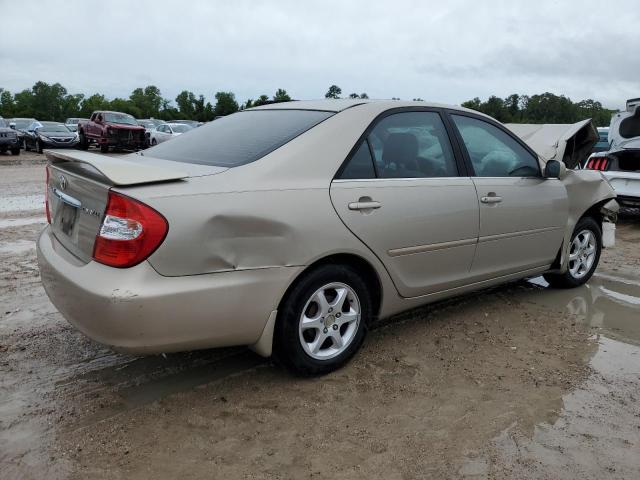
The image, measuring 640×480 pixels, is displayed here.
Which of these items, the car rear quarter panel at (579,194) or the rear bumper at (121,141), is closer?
the car rear quarter panel at (579,194)

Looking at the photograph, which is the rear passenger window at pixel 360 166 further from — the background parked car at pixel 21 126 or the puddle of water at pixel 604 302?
the background parked car at pixel 21 126

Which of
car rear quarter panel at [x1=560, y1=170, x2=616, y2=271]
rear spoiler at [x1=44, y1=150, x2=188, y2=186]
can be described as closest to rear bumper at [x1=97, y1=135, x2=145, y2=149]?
car rear quarter panel at [x1=560, y1=170, x2=616, y2=271]

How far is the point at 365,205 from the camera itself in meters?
3.28

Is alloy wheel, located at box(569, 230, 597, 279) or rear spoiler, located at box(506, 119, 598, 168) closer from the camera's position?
alloy wheel, located at box(569, 230, 597, 279)

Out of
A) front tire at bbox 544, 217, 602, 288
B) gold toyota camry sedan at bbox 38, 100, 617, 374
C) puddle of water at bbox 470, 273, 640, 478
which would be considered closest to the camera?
puddle of water at bbox 470, 273, 640, 478

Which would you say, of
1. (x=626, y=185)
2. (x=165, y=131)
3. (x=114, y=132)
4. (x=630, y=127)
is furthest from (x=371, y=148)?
(x=165, y=131)

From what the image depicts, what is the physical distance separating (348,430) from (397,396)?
45 centimetres

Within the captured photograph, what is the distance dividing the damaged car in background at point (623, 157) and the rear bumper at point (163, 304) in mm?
7248

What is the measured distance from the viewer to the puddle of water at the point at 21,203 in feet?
30.4

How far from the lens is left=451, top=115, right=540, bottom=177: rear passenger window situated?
4.09 metres

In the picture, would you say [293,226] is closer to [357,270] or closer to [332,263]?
[332,263]

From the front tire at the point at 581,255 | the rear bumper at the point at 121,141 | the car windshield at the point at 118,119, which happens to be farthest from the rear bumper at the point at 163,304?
the car windshield at the point at 118,119

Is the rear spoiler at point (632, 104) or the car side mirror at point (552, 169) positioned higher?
the rear spoiler at point (632, 104)

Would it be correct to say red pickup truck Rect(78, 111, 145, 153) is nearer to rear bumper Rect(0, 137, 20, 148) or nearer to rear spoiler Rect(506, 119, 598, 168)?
rear bumper Rect(0, 137, 20, 148)
